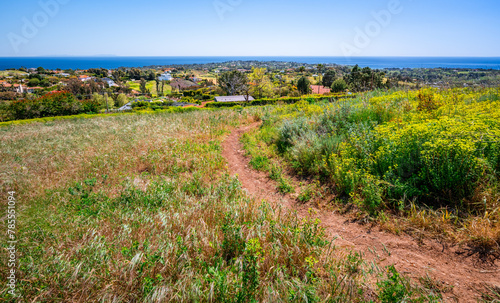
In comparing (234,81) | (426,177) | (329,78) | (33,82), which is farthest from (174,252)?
(33,82)

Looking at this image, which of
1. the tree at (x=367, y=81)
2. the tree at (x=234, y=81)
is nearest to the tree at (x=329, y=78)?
the tree at (x=367, y=81)

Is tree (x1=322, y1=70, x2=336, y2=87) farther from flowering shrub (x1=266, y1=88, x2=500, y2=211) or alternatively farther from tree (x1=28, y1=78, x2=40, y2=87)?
tree (x1=28, y1=78, x2=40, y2=87)

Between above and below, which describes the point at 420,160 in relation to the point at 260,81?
below

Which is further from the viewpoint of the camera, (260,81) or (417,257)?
(260,81)

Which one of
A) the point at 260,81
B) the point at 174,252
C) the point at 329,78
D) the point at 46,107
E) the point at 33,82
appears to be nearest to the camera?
the point at 174,252

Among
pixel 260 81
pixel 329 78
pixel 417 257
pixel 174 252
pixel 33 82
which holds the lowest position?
pixel 417 257

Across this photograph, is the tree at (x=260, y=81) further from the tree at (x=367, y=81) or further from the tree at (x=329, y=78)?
the tree at (x=329, y=78)

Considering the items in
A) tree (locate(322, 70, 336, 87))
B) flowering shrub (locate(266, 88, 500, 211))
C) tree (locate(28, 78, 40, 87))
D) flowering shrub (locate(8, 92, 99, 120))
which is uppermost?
tree (locate(322, 70, 336, 87))

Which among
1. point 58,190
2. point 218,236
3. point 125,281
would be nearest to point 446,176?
point 218,236

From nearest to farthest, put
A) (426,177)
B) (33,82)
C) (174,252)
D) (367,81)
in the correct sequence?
(174,252), (426,177), (367,81), (33,82)

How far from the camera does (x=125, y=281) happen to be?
2453 millimetres

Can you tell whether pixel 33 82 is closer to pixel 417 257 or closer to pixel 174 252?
pixel 174 252

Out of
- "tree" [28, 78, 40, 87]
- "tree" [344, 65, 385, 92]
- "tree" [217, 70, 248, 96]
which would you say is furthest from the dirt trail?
"tree" [28, 78, 40, 87]

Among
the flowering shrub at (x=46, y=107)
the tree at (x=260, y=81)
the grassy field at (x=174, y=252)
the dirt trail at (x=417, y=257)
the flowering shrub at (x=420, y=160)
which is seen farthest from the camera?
the tree at (x=260, y=81)
